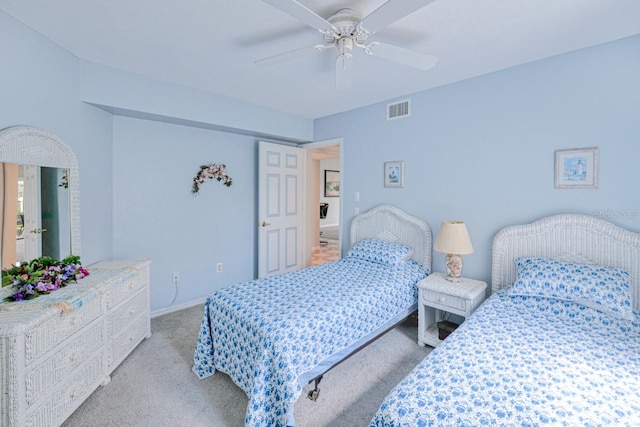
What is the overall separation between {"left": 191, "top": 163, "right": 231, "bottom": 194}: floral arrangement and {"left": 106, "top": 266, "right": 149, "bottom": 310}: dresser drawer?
1.13 meters

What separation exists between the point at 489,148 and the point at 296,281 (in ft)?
6.89

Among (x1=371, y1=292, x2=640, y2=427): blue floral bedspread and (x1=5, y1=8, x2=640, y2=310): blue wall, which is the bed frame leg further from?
(x1=5, y1=8, x2=640, y2=310): blue wall

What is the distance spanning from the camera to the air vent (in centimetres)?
321

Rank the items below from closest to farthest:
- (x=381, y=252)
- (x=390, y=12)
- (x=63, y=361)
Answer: (x=390, y=12) < (x=63, y=361) < (x=381, y=252)

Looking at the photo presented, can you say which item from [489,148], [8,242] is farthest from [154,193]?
[489,148]

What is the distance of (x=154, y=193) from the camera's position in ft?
10.3

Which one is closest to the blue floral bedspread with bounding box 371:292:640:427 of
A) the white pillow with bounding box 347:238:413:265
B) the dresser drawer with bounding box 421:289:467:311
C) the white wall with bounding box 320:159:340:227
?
the dresser drawer with bounding box 421:289:467:311

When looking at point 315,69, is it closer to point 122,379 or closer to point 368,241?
point 368,241

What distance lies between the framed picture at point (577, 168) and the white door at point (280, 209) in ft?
9.82

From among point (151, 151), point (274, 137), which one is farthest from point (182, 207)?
point (274, 137)

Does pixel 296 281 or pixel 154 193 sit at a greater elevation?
pixel 154 193

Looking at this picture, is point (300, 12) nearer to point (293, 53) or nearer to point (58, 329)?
point (293, 53)

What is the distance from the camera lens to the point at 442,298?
2.50m

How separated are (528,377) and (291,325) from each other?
1186mm
